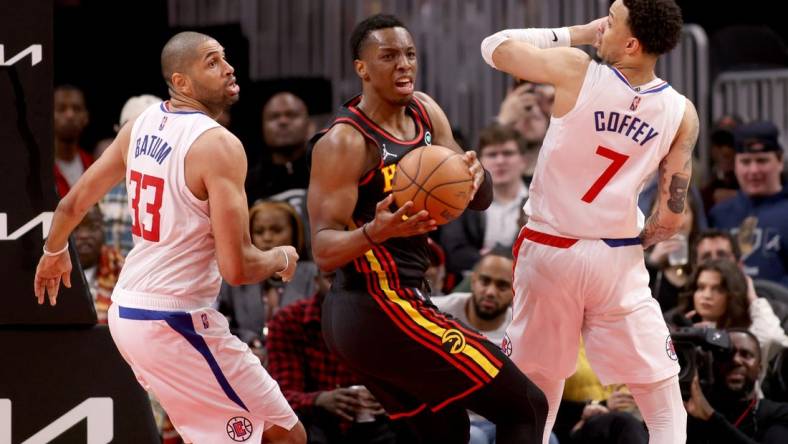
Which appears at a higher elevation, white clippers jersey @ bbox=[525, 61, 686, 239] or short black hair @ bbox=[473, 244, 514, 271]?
white clippers jersey @ bbox=[525, 61, 686, 239]

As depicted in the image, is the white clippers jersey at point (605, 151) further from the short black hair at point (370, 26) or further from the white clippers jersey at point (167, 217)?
the white clippers jersey at point (167, 217)

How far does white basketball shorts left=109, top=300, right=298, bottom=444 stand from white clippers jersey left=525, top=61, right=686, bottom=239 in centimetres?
146

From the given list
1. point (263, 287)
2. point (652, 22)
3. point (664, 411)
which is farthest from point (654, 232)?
point (263, 287)

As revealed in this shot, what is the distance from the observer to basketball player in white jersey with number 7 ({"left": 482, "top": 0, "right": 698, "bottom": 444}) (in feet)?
17.7

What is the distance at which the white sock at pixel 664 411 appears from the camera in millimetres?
5602

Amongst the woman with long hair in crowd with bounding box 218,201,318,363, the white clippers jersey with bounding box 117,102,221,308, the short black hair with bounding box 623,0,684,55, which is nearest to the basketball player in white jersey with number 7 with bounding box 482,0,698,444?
the short black hair with bounding box 623,0,684,55

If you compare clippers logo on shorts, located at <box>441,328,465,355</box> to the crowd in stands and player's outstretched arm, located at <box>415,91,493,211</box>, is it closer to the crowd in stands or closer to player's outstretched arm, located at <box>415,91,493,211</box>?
player's outstretched arm, located at <box>415,91,493,211</box>

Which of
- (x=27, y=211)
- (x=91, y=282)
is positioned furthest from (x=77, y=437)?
(x=91, y=282)

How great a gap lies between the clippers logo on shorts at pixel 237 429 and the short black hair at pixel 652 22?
2273 mm

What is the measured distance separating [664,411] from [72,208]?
2.69 metres

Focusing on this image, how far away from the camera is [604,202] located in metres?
5.47

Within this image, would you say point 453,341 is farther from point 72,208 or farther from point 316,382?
point 316,382

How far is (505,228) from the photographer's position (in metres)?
9.05

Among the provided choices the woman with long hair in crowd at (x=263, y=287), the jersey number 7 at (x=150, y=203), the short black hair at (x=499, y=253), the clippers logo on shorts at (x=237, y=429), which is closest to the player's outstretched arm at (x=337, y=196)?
the jersey number 7 at (x=150, y=203)
